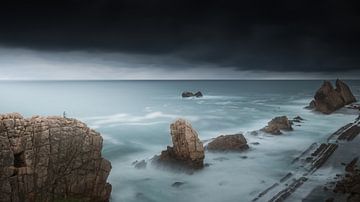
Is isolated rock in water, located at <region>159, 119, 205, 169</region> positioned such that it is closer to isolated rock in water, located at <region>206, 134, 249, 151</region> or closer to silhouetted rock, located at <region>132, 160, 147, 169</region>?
silhouetted rock, located at <region>132, 160, 147, 169</region>

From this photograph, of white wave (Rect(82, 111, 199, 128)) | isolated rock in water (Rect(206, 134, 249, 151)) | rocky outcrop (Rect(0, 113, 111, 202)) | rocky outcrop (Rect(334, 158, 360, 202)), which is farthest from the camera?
white wave (Rect(82, 111, 199, 128))

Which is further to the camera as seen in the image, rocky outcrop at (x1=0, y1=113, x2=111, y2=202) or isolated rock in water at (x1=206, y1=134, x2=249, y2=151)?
isolated rock in water at (x1=206, y1=134, x2=249, y2=151)

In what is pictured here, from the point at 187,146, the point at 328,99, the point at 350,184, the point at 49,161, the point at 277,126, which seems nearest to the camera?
the point at 49,161

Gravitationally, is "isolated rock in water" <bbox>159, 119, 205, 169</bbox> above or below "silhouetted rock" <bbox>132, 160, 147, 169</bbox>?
above

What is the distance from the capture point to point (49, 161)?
25.3m

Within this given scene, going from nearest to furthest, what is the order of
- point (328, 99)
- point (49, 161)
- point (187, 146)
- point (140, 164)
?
point (49, 161), point (187, 146), point (140, 164), point (328, 99)

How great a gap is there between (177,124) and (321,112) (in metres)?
62.2

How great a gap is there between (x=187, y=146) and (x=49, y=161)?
→ 18225 mm

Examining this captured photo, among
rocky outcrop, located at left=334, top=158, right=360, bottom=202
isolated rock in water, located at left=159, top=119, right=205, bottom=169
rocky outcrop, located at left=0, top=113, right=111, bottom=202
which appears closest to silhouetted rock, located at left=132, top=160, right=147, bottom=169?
isolated rock in water, located at left=159, top=119, right=205, bottom=169

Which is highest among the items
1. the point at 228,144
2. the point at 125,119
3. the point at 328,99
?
the point at 328,99

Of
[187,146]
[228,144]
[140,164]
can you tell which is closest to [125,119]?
[228,144]

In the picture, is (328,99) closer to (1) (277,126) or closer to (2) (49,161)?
(1) (277,126)

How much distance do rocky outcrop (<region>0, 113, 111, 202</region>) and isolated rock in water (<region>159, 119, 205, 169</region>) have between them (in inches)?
518

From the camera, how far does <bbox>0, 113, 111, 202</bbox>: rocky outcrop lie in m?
23.7
